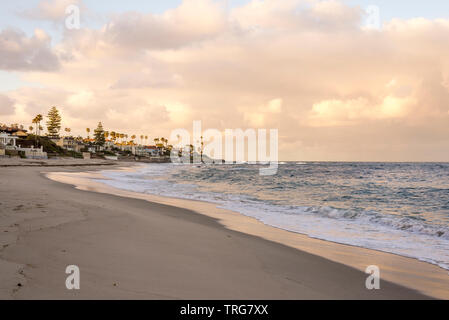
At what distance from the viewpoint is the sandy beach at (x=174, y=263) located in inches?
175

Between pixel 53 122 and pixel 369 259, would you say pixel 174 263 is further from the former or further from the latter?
pixel 53 122

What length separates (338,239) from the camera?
9.89 m

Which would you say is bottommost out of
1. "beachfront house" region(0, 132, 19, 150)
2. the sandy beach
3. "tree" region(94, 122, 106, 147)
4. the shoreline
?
the shoreline

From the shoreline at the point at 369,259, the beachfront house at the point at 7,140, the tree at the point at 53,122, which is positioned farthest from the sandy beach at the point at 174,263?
the tree at the point at 53,122

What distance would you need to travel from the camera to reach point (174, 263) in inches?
228

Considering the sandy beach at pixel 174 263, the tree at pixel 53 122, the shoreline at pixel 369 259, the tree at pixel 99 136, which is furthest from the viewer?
the tree at pixel 99 136

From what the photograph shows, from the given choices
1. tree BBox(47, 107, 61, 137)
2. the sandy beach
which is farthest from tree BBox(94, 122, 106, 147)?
Result: the sandy beach

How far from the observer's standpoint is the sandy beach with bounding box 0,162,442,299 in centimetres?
444

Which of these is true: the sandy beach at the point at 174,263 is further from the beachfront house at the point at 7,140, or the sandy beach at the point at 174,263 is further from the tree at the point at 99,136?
the tree at the point at 99,136

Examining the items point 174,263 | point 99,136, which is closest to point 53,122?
point 99,136

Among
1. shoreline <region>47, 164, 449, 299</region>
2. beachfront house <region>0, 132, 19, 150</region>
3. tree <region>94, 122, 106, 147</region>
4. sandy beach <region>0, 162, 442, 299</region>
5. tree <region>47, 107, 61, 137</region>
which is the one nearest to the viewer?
sandy beach <region>0, 162, 442, 299</region>

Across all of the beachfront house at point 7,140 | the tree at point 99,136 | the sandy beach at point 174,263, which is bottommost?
the sandy beach at point 174,263

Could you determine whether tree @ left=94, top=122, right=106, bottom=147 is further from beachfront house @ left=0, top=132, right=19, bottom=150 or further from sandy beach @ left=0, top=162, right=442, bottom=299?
sandy beach @ left=0, top=162, right=442, bottom=299
